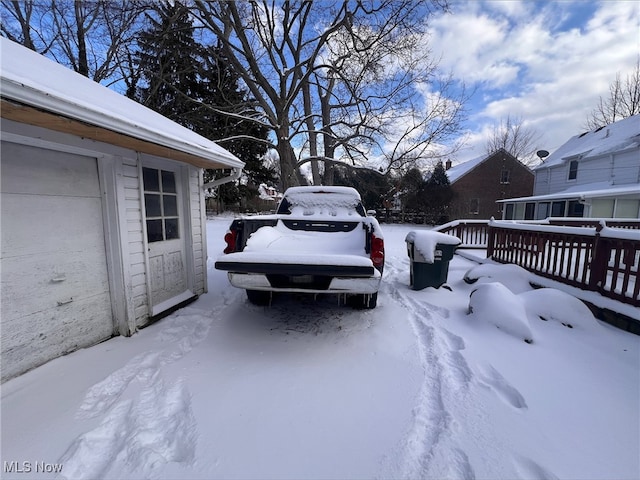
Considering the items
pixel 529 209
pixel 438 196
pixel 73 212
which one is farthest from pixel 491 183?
pixel 73 212

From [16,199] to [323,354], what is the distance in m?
3.11

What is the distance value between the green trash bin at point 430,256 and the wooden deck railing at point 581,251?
1.61m

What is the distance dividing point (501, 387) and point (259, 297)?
121 inches

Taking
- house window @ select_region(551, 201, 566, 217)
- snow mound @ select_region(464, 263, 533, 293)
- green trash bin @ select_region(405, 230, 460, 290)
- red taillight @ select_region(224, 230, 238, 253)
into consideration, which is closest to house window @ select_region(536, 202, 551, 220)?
house window @ select_region(551, 201, 566, 217)

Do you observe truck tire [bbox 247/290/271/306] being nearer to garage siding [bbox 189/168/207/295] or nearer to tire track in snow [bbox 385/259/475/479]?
garage siding [bbox 189/168/207/295]

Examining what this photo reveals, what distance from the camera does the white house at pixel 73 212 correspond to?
7.40 ft

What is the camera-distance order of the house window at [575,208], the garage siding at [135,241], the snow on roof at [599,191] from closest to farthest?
1. the garage siding at [135,241]
2. the snow on roof at [599,191]
3. the house window at [575,208]

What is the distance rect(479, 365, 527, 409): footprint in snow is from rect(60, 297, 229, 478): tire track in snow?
232 centimetres

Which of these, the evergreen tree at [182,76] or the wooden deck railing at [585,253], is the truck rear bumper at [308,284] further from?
the evergreen tree at [182,76]

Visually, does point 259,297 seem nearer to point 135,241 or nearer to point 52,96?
point 135,241

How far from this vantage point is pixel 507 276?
4.86 metres

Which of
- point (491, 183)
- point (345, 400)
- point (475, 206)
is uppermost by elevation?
Result: point (491, 183)

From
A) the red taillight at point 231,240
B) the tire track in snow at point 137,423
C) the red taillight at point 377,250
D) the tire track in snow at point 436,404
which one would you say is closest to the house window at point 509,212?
the tire track in snow at point 436,404

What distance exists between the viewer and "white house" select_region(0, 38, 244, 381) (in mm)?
2256
